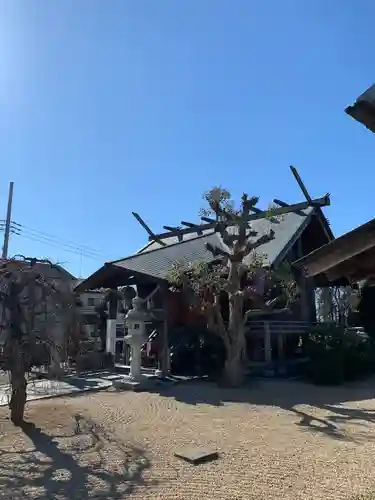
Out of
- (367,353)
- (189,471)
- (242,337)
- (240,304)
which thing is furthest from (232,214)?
(189,471)

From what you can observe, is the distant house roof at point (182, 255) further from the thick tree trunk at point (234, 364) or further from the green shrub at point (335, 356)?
the thick tree trunk at point (234, 364)

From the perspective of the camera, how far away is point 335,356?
511 inches

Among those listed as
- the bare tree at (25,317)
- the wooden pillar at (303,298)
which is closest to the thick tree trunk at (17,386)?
the bare tree at (25,317)

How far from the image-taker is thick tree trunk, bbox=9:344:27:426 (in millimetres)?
7081

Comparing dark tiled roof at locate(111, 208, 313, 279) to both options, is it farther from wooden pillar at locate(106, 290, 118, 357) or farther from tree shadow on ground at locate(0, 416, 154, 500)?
tree shadow on ground at locate(0, 416, 154, 500)

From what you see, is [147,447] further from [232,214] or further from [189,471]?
[232,214]

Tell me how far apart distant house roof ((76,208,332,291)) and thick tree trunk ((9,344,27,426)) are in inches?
290

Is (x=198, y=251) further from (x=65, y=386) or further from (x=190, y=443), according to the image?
(x=190, y=443)

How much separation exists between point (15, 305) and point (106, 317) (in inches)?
484

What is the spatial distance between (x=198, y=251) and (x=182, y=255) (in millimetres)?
776

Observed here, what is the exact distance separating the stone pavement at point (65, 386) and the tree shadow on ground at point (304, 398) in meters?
2.22

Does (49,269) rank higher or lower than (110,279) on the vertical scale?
lower

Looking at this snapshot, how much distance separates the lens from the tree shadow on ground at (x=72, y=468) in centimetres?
465

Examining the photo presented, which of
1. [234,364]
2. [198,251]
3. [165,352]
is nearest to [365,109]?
[234,364]
